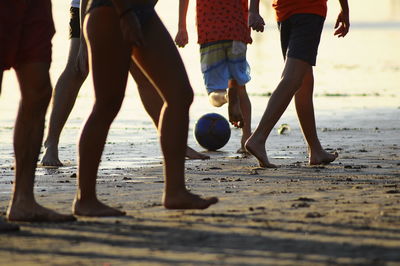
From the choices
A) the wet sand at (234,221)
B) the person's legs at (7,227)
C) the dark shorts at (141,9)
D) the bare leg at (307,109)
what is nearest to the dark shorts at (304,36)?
the bare leg at (307,109)

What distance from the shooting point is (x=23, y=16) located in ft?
20.8

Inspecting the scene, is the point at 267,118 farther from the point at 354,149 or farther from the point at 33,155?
the point at 33,155

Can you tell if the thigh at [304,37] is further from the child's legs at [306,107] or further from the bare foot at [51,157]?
the bare foot at [51,157]

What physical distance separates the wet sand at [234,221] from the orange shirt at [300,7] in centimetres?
117

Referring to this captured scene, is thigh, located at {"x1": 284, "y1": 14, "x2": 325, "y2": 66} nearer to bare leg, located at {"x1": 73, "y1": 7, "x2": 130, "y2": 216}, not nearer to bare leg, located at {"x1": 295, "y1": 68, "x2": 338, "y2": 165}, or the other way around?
bare leg, located at {"x1": 295, "y1": 68, "x2": 338, "y2": 165}

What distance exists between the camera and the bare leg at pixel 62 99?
956cm

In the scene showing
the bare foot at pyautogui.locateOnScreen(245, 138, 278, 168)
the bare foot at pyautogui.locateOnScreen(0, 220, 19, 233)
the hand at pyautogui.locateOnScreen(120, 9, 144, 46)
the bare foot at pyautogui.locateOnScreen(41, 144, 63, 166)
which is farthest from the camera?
the bare foot at pyautogui.locateOnScreen(41, 144, 63, 166)

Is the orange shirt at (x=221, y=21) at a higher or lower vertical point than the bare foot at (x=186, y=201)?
higher

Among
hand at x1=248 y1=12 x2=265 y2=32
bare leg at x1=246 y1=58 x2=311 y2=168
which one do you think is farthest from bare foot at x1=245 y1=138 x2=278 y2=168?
hand at x1=248 y1=12 x2=265 y2=32

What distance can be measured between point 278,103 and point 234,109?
3.65ft

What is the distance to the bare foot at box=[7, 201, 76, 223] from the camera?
6.32 meters

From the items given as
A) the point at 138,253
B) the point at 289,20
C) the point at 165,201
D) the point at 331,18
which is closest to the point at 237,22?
the point at 289,20

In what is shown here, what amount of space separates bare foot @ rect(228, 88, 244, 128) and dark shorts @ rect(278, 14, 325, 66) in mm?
1114

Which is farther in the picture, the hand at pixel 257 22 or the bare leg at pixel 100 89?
the hand at pixel 257 22
